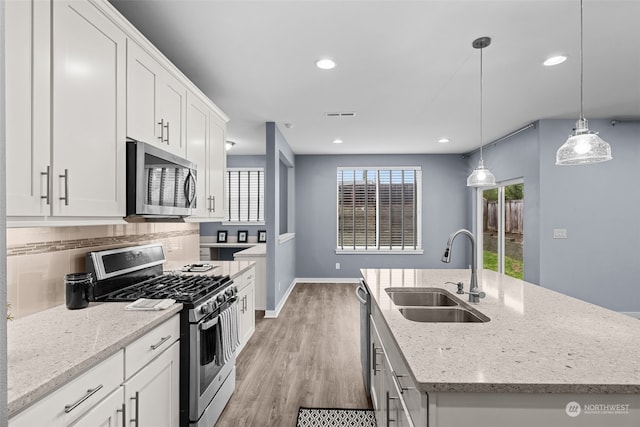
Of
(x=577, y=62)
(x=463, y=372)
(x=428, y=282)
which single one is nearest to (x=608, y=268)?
(x=577, y=62)

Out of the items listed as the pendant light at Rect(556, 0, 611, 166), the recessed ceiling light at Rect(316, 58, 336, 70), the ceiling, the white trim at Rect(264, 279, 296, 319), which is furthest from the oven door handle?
the white trim at Rect(264, 279, 296, 319)

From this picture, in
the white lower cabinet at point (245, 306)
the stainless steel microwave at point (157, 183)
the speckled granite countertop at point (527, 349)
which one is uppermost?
the stainless steel microwave at point (157, 183)

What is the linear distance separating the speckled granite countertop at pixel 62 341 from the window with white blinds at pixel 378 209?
5.29 meters

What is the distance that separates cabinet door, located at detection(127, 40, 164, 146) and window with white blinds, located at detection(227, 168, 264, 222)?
15.0ft

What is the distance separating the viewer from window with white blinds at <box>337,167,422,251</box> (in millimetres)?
6844

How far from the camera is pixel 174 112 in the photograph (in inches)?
92.7

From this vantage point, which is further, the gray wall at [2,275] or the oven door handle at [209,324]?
the oven door handle at [209,324]

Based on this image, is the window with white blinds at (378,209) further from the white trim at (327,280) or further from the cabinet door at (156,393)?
the cabinet door at (156,393)

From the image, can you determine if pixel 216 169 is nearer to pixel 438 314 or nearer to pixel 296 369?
pixel 296 369

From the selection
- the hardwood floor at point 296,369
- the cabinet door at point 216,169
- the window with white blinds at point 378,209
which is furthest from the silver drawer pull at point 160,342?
the window with white blinds at point 378,209

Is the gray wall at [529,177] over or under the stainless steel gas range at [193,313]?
over

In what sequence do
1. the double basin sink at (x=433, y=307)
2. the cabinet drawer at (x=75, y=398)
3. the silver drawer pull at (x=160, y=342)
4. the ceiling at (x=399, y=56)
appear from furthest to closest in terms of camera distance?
the ceiling at (x=399, y=56) → the double basin sink at (x=433, y=307) → the silver drawer pull at (x=160, y=342) → the cabinet drawer at (x=75, y=398)

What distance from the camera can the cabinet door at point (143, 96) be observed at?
6.03 ft

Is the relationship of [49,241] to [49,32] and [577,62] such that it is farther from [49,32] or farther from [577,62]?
[577,62]
